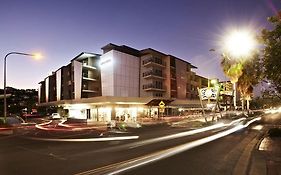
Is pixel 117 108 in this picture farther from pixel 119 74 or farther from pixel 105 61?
pixel 105 61

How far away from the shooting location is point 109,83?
57812 mm

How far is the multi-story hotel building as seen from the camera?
53181mm

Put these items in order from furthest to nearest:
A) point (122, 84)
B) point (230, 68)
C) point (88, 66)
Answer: point (88, 66)
point (122, 84)
point (230, 68)

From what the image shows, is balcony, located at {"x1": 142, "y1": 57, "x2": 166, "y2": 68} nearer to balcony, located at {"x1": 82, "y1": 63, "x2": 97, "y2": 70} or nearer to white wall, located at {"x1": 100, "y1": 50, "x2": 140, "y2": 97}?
white wall, located at {"x1": 100, "y1": 50, "x2": 140, "y2": 97}

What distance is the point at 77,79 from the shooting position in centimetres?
6494

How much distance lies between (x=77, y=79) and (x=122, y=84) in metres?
12.6

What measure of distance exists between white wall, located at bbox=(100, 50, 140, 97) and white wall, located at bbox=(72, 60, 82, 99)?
6.60 metres

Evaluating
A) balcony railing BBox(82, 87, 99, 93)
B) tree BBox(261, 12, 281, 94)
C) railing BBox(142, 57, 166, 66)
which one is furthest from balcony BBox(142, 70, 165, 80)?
tree BBox(261, 12, 281, 94)

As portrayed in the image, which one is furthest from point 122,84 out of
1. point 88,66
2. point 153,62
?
point 88,66

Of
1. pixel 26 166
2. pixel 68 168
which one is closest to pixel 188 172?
pixel 68 168

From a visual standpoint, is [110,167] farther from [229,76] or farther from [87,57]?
[87,57]

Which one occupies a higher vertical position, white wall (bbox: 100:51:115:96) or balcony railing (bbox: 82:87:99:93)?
white wall (bbox: 100:51:115:96)

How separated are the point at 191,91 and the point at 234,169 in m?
73.9

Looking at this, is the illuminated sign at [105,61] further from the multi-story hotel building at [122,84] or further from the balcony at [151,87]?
the balcony at [151,87]
